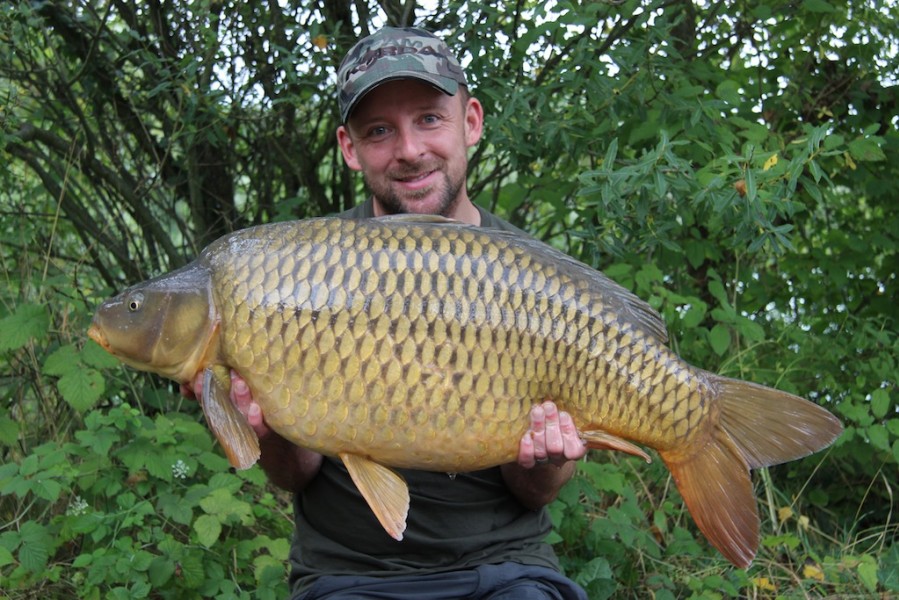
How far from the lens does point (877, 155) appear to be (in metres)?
2.46

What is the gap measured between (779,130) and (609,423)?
5.49ft

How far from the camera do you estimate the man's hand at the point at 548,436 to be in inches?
57.2

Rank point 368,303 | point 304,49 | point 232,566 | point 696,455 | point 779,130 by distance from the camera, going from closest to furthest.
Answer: point 368,303 < point 696,455 < point 232,566 < point 304,49 < point 779,130

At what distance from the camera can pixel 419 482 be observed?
1.67 metres

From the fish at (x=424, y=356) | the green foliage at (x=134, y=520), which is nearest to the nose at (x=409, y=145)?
the fish at (x=424, y=356)

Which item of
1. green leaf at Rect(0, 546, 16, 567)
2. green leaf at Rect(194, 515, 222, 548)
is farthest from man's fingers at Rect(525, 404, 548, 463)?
green leaf at Rect(0, 546, 16, 567)

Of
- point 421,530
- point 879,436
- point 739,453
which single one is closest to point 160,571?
point 421,530

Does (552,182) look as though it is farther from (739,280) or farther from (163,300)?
(163,300)

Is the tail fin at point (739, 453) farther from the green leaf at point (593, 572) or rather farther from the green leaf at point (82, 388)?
the green leaf at point (82, 388)

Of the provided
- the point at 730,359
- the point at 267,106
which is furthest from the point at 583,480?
the point at 267,106

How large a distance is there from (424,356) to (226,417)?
0.91 ft

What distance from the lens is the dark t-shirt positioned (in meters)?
1.64

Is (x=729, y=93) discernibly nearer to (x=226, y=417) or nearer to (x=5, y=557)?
(x=226, y=417)

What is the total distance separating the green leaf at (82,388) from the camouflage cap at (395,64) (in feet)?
2.61
